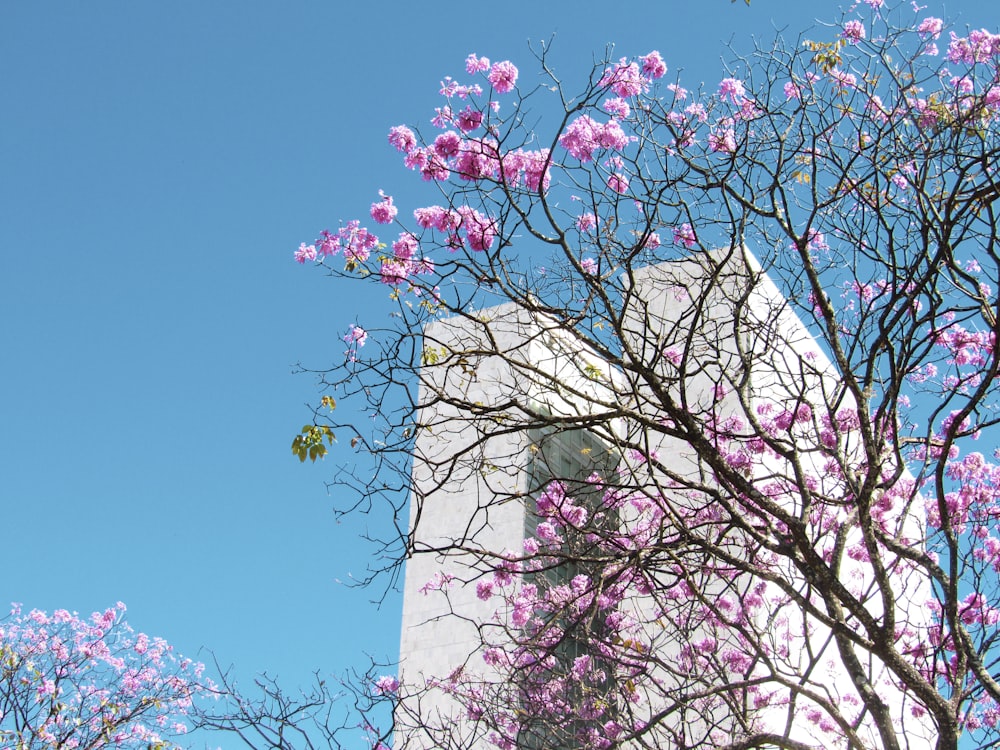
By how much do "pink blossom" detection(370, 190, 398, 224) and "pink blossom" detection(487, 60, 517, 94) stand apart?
40.4 inches

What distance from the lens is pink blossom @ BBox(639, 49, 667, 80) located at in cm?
609

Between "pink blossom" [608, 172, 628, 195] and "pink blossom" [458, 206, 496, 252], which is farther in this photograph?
"pink blossom" [608, 172, 628, 195]

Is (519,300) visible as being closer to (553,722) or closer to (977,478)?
(553,722)

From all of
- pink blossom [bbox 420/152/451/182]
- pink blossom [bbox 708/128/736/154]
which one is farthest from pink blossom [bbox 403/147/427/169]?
pink blossom [bbox 708/128/736/154]

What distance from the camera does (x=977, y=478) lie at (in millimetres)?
8469

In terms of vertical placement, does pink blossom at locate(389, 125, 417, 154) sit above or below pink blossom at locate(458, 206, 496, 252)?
above

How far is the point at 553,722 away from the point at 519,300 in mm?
3197

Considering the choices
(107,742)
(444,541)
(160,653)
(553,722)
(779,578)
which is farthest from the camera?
(444,541)

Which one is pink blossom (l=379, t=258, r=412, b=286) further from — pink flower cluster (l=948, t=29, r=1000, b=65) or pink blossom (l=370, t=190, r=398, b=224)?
pink flower cluster (l=948, t=29, r=1000, b=65)

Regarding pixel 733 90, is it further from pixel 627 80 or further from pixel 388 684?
pixel 388 684

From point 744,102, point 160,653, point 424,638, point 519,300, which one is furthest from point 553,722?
point 424,638

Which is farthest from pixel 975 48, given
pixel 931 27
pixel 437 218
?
pixel 437 218

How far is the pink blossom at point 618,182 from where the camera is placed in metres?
5.92

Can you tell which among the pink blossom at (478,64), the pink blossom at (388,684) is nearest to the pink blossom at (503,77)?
the pink blossom at (478,64)
